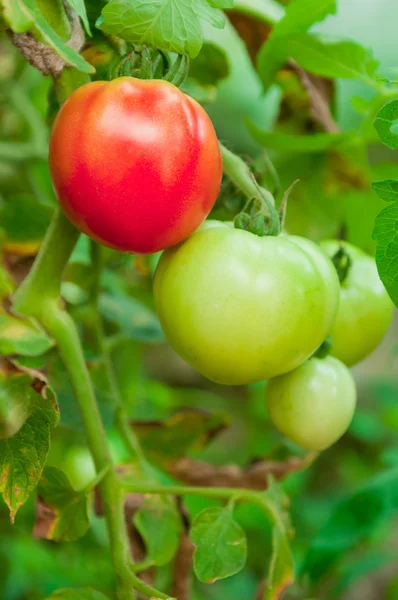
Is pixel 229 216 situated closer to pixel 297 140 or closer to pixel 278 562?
pixel 297 140

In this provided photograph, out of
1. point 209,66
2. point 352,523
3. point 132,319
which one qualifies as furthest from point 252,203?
point 352,523

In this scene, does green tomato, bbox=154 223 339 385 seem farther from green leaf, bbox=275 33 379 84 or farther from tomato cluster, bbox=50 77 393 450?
green leaf, bbox=275 33 379 84

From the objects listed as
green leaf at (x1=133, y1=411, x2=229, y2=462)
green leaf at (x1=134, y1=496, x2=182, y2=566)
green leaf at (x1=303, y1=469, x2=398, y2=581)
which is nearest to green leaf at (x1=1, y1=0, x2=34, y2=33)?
green leaf at (x1=134, y1=496, x2=182, y2=566)

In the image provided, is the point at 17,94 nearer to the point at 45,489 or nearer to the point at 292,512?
the point at 45,489

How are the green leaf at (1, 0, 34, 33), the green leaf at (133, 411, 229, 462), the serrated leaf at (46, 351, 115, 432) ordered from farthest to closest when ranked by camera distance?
the green leaf at (133, 411, 229, 462), the serrated leaf at (46, 351, 115, 432), the green leaf at (1, 0, 34, 33)

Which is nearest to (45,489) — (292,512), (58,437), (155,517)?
(155,517)

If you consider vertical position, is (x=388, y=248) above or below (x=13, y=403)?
above

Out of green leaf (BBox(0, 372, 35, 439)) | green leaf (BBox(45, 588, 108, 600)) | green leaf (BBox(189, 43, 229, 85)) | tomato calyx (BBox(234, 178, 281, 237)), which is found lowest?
green leaf (BBox(45, 588, 108, 600))
